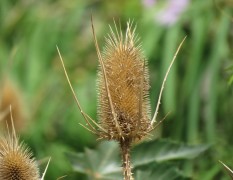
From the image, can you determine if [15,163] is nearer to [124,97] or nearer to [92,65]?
[124,97]

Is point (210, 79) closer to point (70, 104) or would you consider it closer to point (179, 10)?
point (179, 10)

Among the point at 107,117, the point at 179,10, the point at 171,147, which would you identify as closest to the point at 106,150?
the point at 171,147

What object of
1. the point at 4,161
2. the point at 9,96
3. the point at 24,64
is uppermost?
the point at 24,64

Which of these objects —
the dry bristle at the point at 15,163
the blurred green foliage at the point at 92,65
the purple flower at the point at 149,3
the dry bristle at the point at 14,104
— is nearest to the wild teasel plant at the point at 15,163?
the dry bristle at the point at 15,163

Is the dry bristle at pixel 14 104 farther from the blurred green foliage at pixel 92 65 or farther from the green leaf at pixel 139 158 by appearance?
the green leaf at pixel 139 158

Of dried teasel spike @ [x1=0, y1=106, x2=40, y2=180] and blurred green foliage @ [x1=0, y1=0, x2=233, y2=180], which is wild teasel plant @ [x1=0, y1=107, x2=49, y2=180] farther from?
blurred green foliage @ [x1=0, y1=0, x2=233, y2=180]

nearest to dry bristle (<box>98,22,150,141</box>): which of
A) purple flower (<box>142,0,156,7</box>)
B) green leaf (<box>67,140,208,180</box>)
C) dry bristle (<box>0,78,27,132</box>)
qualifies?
green leaf (<box>67,140,208,180</box>)
